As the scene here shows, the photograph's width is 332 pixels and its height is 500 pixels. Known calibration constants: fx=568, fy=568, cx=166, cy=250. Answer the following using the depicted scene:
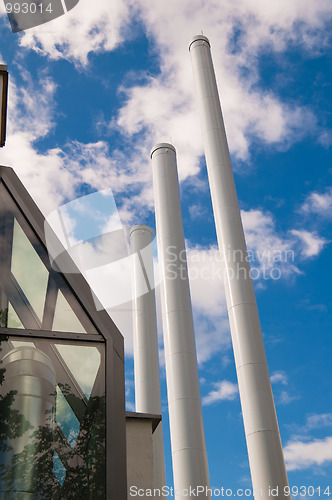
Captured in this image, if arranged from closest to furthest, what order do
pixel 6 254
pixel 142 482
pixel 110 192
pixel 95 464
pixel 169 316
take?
pixel 95 464 < pixel 6 254 < pixel 142 482 < pixel 169 316 < pixel 110 192

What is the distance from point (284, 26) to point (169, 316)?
2622 cm

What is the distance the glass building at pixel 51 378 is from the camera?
9.43m

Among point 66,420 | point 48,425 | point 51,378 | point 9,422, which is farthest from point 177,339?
point 9,422

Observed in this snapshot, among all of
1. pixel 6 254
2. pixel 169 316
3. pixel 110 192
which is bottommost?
pixel 6 254

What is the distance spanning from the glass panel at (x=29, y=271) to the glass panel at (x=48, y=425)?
0.87 m

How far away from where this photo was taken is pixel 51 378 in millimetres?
10102

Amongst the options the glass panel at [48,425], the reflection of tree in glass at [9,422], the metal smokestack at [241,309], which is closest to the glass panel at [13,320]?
the glass panel at [48,425]

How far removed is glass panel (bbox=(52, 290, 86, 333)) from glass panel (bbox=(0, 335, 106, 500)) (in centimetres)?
30

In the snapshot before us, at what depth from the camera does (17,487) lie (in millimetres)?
9125

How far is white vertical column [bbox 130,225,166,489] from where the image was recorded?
124ft

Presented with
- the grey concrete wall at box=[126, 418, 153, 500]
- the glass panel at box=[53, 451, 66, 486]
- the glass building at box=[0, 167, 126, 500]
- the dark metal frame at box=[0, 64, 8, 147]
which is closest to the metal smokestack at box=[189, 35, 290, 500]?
the grey concrete wall at box=[126, 418, 153, 500]

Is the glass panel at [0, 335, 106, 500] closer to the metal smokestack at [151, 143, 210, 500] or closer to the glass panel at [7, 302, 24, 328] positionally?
the glass panel at [7, 302, 24, 328]

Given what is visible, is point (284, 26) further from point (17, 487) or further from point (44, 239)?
point (17, 487)

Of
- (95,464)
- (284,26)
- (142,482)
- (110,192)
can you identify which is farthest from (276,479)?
(284,26)
